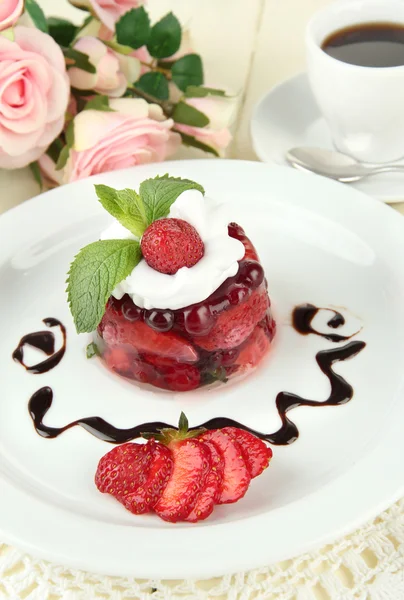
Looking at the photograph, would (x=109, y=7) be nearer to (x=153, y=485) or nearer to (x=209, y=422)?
(x=209, y=422)

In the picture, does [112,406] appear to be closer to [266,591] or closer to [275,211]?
[266,591]

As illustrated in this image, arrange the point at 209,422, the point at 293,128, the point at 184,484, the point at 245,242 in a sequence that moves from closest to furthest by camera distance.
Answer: the point at 184,484
the point at 209,422
the point at 245,242
the point at 293,128

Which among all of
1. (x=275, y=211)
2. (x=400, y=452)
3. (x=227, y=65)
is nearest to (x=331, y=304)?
(x=275, y=211)

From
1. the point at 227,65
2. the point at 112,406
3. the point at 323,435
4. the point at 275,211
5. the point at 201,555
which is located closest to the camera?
the point at 201,555

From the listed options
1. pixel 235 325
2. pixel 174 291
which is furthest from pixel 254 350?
pixel 174 291

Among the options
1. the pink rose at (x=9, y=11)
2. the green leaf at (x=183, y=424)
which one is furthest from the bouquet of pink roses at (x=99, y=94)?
the green leaf at (x=183, y=424)
